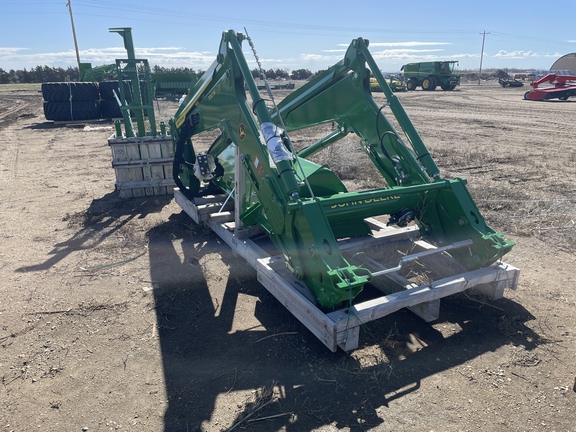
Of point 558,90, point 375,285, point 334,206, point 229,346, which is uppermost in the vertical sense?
point 558,90

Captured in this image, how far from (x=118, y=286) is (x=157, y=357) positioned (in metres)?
1.41

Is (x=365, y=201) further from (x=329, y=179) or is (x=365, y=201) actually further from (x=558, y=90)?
(x=558, y=90)

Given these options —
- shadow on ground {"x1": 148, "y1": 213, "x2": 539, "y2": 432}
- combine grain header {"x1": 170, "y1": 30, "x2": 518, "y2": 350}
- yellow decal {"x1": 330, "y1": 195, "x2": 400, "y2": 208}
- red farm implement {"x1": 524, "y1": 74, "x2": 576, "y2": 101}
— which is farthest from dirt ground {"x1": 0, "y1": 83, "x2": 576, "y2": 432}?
red farm implement {"x1": 524, "y1": 74, "x2": 576, "y2": 101}

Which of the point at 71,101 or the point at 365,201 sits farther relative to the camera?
the point at 71,101

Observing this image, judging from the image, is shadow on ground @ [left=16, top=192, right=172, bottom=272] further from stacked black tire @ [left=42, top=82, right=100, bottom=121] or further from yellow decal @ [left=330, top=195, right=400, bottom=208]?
stacked black tire @ [left=42, top=82, right=100, bottom=121]

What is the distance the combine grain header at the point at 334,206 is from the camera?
138 inches

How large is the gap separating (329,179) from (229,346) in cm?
197

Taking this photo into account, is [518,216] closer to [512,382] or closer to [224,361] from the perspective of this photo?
[512,382]

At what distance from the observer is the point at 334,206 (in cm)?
386

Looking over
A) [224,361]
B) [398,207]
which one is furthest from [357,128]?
[224,361]

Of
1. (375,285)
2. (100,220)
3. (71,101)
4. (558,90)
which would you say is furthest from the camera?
(558,90)

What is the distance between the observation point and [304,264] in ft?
12.0

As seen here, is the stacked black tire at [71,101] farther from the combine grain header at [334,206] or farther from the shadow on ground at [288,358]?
the shadow on ground at [288,358]

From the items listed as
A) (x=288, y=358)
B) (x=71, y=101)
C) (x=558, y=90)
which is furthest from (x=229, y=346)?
(x=558, y=90)
